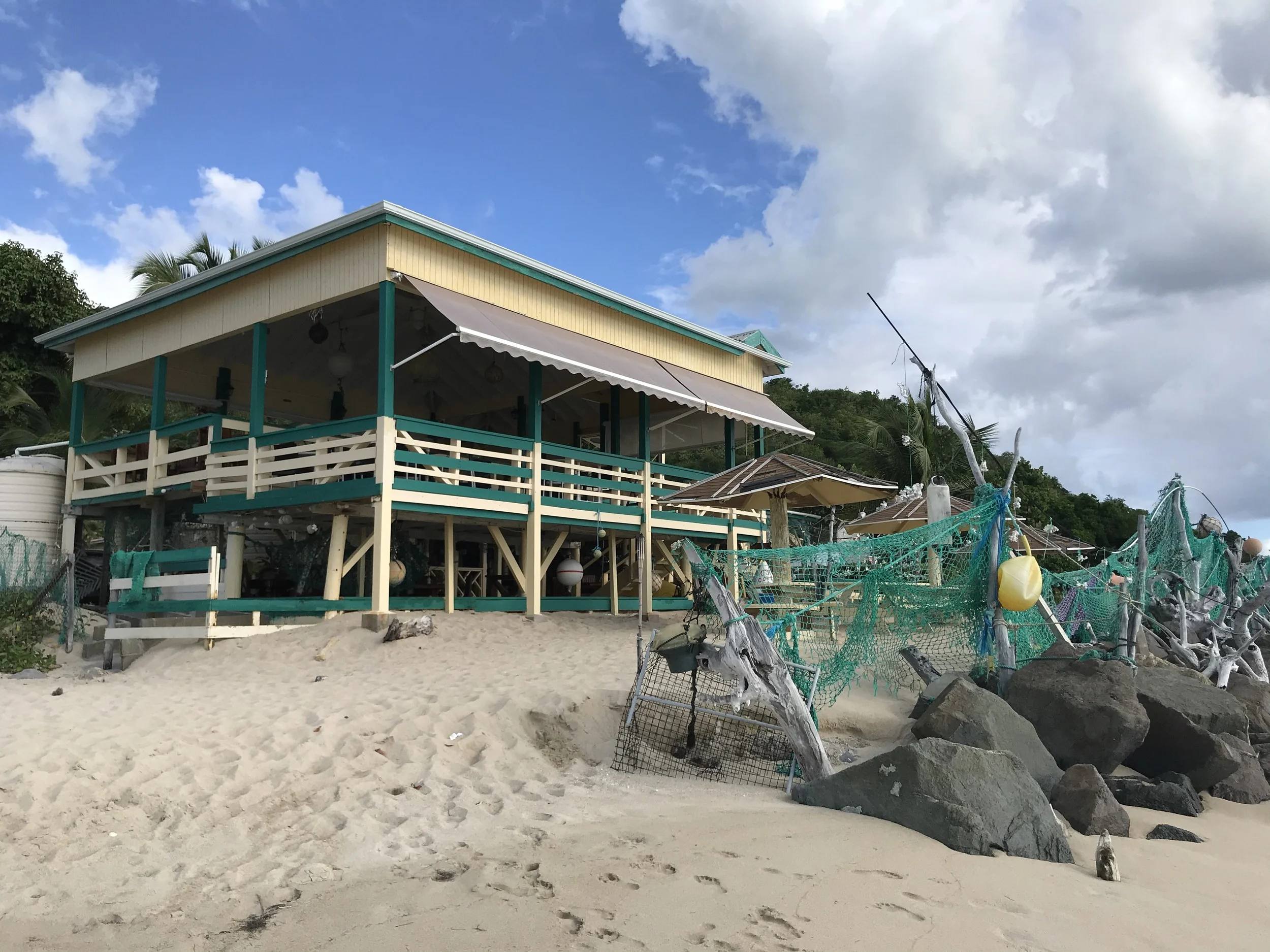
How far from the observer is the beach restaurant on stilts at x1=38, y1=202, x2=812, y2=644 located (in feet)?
38.9

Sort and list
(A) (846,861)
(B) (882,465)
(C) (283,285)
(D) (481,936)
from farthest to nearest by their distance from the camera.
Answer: (B) (882,465), (C) (283,285), (A) (846,861), (D) (481,936)

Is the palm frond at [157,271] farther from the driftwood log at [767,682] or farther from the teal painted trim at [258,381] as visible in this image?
the driftwood log at [767,682]

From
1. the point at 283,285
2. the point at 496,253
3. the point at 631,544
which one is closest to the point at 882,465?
the point at 631,544

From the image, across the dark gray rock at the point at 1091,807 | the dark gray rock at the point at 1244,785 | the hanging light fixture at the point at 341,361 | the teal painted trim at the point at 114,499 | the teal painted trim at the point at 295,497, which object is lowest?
the dark gray rock at the point at 1244,785

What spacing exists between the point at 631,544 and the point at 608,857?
12749 millimetres

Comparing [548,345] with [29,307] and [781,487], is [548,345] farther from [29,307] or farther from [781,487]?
[29,307]

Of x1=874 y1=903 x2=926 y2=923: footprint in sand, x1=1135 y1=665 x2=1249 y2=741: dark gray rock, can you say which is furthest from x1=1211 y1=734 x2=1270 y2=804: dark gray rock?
x1=874 y1=903 x2=926 y2=923: footprint in sand

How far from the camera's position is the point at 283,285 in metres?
13.1

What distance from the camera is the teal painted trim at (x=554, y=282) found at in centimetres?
1209

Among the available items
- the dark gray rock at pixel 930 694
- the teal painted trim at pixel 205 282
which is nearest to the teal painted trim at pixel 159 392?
the teal painted trim at pixel 205 282

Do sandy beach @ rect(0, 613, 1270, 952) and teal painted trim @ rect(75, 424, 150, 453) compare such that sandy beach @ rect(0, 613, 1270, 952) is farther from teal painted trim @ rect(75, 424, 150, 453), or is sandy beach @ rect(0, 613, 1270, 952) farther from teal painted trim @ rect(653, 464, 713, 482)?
teal painted trim @ rect(653, 464, 713, 482)

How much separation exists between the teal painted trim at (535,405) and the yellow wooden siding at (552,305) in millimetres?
844

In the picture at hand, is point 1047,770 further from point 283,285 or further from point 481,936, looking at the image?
point 283,285

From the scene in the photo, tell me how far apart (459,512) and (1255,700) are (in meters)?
9.29
